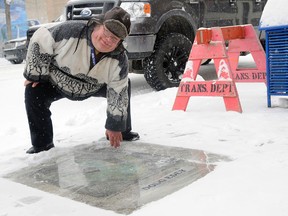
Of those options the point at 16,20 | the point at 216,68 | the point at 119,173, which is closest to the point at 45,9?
the point at 16,20

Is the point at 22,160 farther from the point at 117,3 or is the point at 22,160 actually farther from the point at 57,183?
the point at 117,3

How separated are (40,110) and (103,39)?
80cm

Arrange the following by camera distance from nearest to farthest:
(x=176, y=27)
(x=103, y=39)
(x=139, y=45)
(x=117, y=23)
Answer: (x=117, y=23) < (x=103, y=39) < (x=139, y=45) < (x=176, y=27)

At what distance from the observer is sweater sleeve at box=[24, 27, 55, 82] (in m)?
2.65

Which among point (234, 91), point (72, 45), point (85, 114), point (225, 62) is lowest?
point (85, 114)

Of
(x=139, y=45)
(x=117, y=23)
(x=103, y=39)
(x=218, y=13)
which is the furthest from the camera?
(x=218, y=13)

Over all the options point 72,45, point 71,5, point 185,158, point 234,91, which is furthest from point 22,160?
point 71,5

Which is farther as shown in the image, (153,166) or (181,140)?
(181,140)

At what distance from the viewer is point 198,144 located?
2945mm

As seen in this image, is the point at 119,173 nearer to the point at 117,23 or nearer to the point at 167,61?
the point at 117,23

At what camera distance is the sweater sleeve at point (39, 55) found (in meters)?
2.65

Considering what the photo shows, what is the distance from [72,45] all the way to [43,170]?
863 mm

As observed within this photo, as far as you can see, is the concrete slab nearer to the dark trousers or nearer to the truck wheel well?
the dark trousers

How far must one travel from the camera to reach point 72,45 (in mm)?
2689
